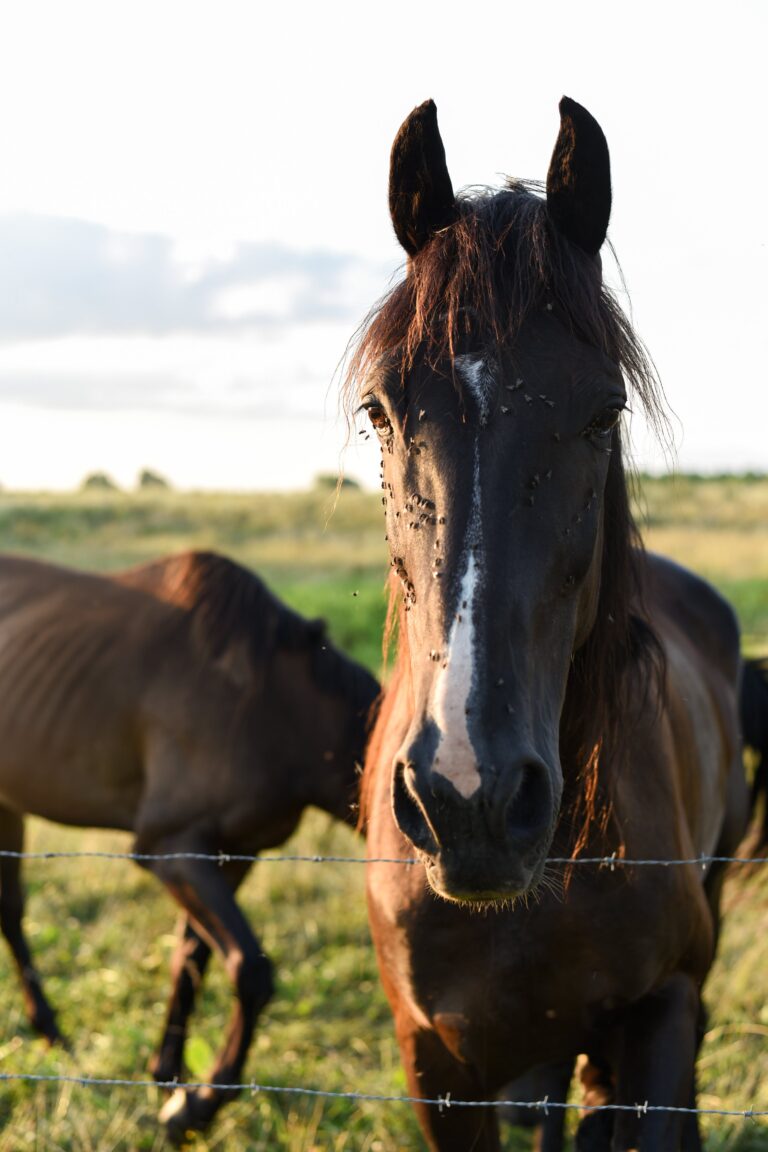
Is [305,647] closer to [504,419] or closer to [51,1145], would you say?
[51,1145]

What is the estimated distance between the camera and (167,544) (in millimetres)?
31188

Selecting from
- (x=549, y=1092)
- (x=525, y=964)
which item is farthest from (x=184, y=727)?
(x=525, y=964)

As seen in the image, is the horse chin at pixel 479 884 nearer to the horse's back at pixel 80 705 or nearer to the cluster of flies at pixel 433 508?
the cluster of flies at pixel 433 508

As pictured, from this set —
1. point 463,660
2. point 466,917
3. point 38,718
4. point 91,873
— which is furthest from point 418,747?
point 91,873

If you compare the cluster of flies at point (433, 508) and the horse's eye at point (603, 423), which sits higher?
the horse's eye at point (603, 423)

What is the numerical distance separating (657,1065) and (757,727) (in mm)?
2990

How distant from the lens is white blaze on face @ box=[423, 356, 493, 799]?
65.9 inches

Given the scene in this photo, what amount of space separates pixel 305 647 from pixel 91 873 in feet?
8.74

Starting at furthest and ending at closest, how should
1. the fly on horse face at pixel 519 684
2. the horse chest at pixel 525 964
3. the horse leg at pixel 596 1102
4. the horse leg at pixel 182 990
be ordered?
1. the horse leg at pixel 182 990
2. the horse leg at pixel 596 1102
3. the horse chest at pixel 525 964
4. the fly on horse face at pixel 519 684

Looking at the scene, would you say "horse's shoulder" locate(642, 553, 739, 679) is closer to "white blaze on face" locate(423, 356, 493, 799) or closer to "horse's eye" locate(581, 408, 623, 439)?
"horse's eye" locate(581, 408, 623, 439)

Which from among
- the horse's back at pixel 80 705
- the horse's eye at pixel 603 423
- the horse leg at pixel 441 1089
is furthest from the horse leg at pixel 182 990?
the horse's eye at pixel 603 423

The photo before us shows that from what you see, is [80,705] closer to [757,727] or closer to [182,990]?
[182,990]

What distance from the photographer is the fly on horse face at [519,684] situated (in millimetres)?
1783

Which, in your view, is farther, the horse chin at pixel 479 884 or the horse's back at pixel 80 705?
the horse's back at pixel 80 705
